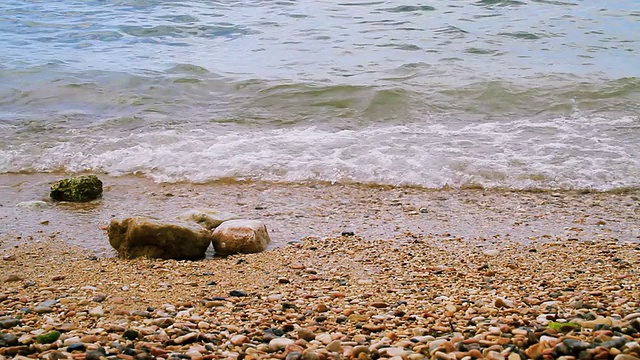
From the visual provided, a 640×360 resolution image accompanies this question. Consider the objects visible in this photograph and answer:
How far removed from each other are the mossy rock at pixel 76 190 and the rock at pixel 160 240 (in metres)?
1.52

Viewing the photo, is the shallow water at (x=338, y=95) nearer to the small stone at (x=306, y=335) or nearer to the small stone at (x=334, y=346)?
the small stone at (x=306, y=335)

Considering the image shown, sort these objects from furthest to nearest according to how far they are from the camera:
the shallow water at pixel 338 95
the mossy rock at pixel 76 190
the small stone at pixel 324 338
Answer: the shallow water at pixel 338 95 < the mossy rock at pixel 76 190 < the small stone at pixel 324 338

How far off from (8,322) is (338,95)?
6205 millimetres

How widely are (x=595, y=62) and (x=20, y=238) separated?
868 centimetres

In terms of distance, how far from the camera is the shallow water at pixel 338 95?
6.15 meters

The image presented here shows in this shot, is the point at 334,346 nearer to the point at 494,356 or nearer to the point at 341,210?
the point at 494,356

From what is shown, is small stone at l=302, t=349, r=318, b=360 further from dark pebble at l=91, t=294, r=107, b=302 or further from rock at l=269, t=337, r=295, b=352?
dark pebble at l=91, t=294, r=107, b=302

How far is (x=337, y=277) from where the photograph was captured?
362 cm

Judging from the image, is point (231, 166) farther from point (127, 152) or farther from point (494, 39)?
point (494, 39)

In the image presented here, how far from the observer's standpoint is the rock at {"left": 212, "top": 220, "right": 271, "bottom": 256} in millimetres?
4121

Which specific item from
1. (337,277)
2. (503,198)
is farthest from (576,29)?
(337,277)

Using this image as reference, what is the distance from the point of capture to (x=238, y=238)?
13.6 ft

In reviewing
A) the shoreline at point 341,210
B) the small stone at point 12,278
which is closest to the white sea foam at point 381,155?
the shoreline at point 341,210

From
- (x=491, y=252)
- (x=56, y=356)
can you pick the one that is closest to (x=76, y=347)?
(x=56, y=356)
